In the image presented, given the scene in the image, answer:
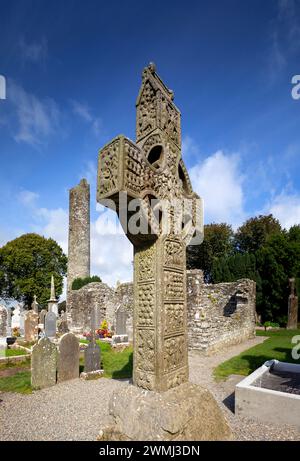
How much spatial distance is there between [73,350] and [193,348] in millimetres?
4839

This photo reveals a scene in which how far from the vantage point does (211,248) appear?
33094 mm

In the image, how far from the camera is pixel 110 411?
117 inches

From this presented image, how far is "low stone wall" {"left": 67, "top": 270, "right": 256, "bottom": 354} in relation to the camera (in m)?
10.6

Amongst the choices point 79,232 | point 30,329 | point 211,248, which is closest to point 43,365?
point 30,329

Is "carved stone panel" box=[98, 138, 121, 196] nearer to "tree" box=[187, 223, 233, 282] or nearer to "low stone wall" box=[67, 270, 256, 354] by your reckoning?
"low stone wall" box=[67, 270, 256, 354]

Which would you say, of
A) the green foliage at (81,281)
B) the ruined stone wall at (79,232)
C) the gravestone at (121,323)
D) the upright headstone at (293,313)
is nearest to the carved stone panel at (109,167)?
the gravestone at (121,323)

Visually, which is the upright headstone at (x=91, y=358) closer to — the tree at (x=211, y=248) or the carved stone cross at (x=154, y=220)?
the carved stone cross at (x=154, y=220)

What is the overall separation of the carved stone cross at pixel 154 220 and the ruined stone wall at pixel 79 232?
28.4 m

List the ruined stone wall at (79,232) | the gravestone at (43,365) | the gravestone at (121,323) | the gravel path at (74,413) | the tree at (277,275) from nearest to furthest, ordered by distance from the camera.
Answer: the gravel path at (74,413) → the gravestone at (43,365) → the gravestone at (121,323) → the tree at (277,275) → the ruined stone wall at (79,232)

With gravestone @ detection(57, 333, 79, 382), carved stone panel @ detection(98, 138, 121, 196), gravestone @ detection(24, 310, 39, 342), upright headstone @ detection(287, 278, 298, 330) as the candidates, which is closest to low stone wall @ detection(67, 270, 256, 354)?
upright headstone @ detection(287, 278, 298, 330)

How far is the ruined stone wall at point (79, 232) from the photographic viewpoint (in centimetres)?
3077

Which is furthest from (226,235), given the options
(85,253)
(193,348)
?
(193,348)

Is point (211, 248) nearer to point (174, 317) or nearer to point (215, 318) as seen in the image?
point (215, 318)

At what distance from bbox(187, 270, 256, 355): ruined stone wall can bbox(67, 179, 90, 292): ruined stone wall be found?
17.3 meters
